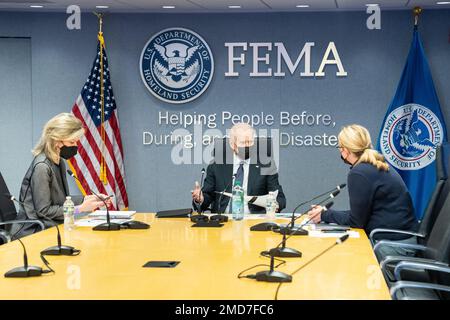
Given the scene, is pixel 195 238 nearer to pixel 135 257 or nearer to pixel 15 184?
pixel 135 257

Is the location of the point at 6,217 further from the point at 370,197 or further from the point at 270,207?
the point at 370,197

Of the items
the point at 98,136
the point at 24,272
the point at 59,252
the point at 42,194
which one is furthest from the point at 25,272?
the point at 98,136

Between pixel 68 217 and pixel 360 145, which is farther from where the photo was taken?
pixel 360 145

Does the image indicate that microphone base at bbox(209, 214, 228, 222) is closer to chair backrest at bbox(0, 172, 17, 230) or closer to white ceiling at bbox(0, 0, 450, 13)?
chair backrest at bbox(0, 172, 17, 230)

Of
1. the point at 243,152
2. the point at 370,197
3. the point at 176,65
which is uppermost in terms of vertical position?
the point at 176,65

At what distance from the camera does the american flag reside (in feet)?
22.3

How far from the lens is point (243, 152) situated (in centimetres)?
525

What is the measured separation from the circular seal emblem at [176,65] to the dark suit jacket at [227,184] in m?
1.92

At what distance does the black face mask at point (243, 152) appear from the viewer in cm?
523

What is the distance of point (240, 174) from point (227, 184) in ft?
0.45

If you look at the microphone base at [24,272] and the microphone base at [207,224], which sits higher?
the microphone base at [24,272]

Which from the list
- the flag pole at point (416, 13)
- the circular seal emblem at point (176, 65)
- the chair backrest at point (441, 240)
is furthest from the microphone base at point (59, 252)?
the flag pole at point (416, 13)

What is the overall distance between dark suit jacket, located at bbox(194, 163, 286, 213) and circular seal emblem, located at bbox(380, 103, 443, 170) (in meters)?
2.01

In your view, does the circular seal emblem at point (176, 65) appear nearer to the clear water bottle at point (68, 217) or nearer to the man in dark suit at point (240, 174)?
the man in dark suit at point (240, 174)
